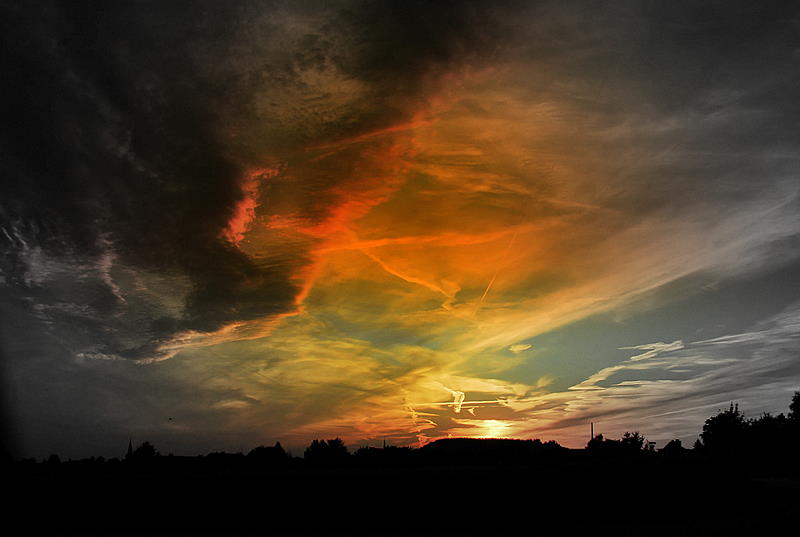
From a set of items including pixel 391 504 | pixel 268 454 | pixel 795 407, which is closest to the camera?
pixel 391 504

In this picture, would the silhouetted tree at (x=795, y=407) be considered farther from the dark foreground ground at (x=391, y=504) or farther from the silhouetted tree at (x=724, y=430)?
the dark foreground ground at (x=391, y=504)

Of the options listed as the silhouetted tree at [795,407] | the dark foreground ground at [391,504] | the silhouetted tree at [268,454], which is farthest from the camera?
the silhouetted tree at [795,407]

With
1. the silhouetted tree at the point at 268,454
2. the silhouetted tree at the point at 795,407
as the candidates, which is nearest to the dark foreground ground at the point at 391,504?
the silhouetted tree at the point at 268,454

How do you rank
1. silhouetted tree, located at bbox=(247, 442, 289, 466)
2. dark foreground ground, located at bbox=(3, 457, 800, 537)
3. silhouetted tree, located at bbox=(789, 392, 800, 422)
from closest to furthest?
dark foreground ground, located at bbox=(3, 457, 800, 537) < silhouetted tree, located at bbox=(247, 442, 289, 466) < silhouetted tree, located at bbox=(789, 392, 800, 422)

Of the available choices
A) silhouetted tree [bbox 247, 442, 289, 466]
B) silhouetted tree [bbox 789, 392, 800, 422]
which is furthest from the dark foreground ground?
silhouetted tree [bbox 789, 392, 800, 422]

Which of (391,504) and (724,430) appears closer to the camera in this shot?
(391,504)

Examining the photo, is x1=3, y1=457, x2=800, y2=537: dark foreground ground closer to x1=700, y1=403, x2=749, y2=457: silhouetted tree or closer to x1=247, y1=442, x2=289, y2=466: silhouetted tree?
x1=247, y1=442, x2=289, y2=466: silhouetted tree

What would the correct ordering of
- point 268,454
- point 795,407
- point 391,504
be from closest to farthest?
point 391,504
point 268,454
point 795,407

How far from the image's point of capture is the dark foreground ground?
22.8 metres

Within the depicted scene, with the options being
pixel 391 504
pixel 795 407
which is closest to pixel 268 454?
pixel 391 504

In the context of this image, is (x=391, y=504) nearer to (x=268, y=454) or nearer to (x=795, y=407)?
(x=268, y=454)

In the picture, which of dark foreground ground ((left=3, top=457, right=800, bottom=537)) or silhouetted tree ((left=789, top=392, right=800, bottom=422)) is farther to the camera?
silhouetted tree ((left=789, top=392, right=800, bottom=422))

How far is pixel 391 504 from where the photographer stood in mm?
24219

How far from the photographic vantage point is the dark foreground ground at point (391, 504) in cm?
2275
